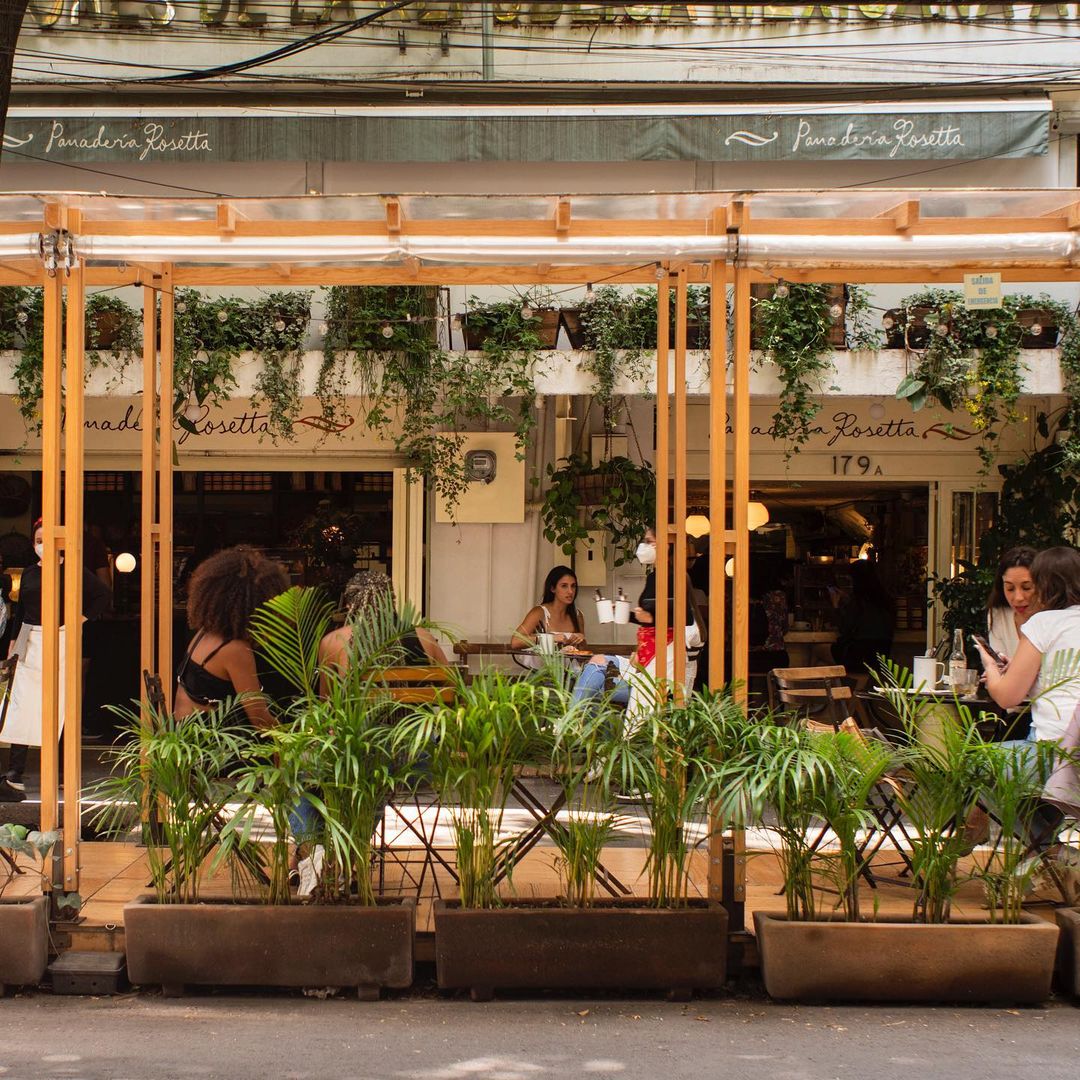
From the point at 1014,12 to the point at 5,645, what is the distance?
10.4 metres

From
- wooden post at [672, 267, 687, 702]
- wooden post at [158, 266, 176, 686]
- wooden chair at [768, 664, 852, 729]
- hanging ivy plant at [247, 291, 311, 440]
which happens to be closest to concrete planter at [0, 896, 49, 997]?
wooden post at [158, 266, 176, 686]

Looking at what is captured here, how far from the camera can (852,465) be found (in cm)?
1119

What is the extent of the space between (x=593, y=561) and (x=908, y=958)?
21.4 feet

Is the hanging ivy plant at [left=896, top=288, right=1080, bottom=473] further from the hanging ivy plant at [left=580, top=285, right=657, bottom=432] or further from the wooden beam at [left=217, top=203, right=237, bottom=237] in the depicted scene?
the wooden beam at [left=217, top=203, right=237, bottom=237]

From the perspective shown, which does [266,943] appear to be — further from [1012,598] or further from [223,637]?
[1012,598]

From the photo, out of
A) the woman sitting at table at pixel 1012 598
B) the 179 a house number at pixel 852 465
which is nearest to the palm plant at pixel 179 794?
the woman sitting at table at pixel 1012 598

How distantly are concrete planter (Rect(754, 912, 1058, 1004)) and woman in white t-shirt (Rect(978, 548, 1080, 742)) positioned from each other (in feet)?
3.30

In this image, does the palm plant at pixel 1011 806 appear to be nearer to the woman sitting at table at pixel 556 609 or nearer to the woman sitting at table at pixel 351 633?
the woman sitting at table at pixel 351 633

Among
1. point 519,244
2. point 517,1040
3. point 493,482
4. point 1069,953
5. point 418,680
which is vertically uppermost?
point 519,244

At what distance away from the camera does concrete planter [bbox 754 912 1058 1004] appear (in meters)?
4.52

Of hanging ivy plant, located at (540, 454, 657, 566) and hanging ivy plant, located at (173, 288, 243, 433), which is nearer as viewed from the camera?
hanging ivy plant, located at (173, 288, 243, 433)

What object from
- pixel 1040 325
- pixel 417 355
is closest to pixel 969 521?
pixel 1040 325

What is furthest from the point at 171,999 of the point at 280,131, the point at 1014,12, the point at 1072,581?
the point at 1014,12

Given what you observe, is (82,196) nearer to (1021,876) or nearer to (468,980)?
(468,980)
